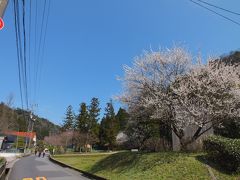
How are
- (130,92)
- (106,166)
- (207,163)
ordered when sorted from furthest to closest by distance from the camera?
(130,92)
(106,166)
(207,163)

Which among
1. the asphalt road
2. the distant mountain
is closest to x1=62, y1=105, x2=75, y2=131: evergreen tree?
the distant mountain

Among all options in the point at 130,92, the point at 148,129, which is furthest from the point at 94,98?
the point at 130,92

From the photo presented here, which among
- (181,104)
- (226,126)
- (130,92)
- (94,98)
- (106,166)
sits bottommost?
(106,166)

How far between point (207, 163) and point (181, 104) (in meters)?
4.28

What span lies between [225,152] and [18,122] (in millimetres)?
102240

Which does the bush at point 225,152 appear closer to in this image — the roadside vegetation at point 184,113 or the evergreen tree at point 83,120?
the roadside vegetation at point 184,113

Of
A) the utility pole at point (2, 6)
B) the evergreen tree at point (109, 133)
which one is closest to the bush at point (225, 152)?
the utility pole at point (2, 6)

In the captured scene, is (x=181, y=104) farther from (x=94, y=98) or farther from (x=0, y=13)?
(x=94, y=98)

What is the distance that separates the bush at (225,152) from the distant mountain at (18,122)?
46.9 metres

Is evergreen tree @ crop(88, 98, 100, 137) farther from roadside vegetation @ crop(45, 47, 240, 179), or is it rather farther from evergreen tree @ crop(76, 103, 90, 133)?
roadside vegetation @ crop(45, 47, 240, 179)

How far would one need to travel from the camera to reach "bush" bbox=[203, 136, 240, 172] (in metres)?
10.1

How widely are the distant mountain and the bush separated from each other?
46907 millimetres

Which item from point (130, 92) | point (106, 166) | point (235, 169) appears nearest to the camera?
point (235, 169)

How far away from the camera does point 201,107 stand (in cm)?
1389
